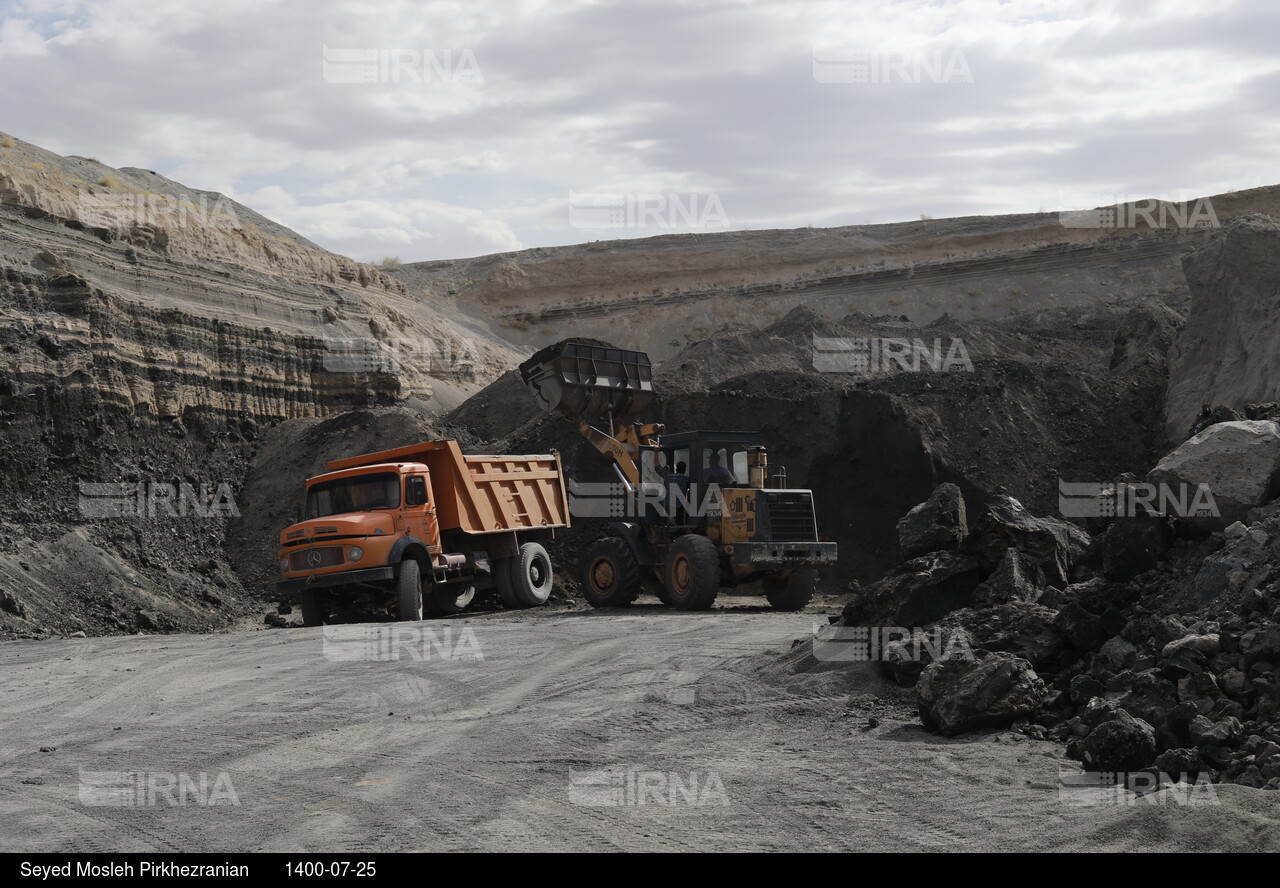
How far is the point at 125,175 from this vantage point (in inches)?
1448

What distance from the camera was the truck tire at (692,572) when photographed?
16297 mm

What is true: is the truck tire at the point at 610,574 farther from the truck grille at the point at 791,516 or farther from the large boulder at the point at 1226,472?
the large boulder at the point at 1226,472

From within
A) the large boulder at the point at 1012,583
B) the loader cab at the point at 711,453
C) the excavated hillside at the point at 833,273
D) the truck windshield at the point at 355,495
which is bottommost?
the large boulder at the point at 1012,583

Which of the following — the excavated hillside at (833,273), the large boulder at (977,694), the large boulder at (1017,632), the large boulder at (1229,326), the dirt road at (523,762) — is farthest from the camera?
the excavated hillside at (833,273)

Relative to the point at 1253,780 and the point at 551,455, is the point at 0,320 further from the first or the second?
the point at 1253,780

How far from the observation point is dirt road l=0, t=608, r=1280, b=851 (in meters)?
5.63

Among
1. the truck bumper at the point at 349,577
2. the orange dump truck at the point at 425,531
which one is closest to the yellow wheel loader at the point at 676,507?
the orange dump truck at the point at 425,531

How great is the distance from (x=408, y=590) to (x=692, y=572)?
3951 millimetres

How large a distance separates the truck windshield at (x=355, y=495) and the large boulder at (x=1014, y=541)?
27.4 ft

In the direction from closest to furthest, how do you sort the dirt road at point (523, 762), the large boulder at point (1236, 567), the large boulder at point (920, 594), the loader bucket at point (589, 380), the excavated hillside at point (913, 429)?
1. the dirt road at point (523, 762)
2. the large boulder at point (1236, 567)
3. the large boulder at point (920, 594)
4. the loader bucket at point (589, 380)
5. the excavated hillside at point (913, 429)

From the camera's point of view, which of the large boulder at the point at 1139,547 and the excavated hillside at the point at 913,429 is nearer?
the large boulder at the point at 1139,547

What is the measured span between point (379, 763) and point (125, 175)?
34.5 m

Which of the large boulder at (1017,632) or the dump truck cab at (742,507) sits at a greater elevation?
the dump truck cab at (742,507)

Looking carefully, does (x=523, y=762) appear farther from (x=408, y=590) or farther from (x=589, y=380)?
(x=589, y=380)
